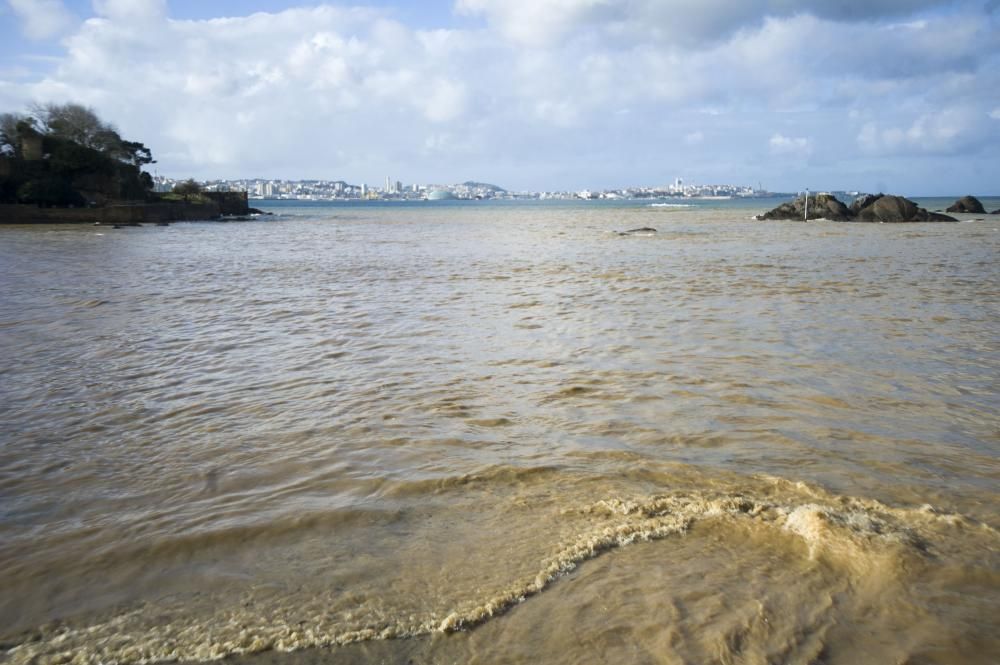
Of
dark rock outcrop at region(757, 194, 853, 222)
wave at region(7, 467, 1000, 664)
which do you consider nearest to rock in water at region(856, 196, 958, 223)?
dark rock outcrop at region(757, 194, 853, 222)

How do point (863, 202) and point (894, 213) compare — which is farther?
point (863, 202)

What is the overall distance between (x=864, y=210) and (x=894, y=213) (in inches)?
93.0

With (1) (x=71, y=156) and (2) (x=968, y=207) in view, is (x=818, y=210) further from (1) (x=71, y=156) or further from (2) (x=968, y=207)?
(1) (x=71, y=156)

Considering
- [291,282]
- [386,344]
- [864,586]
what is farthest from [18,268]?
[864,586]

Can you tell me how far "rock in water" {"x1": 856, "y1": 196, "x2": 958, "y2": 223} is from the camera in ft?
166

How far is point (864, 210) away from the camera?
5281 cm

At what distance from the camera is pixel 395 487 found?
4246mm

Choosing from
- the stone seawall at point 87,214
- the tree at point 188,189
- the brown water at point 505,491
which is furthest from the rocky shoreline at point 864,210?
the tree at point 188,189

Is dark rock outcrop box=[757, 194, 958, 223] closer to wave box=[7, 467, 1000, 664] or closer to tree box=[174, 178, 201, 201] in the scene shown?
wave box=[7, 467, 1000, 664]

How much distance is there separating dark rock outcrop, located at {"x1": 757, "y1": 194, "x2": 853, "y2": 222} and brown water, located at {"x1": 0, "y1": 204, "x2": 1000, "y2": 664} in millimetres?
50067

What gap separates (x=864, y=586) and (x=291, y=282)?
1569 cm

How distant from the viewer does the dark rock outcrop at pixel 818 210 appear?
54.7 meters

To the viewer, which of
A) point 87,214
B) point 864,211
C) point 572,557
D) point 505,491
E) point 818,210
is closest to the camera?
point 572,557

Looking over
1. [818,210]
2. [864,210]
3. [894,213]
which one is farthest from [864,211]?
[818,210]
